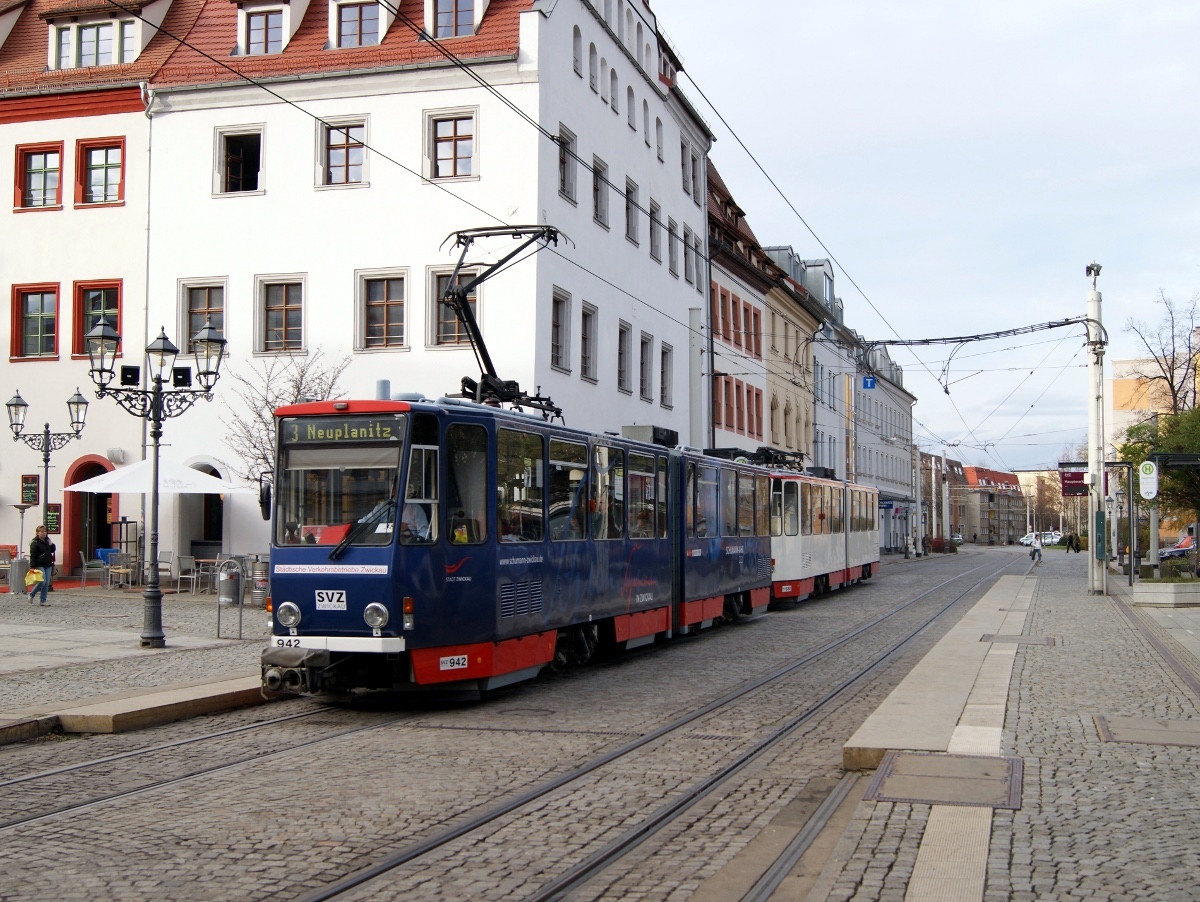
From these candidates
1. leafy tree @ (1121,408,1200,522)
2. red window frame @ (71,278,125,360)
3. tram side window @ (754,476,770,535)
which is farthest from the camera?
leafy tree @ (1121,408,1200,522)

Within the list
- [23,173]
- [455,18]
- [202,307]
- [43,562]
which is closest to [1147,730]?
[43,562]

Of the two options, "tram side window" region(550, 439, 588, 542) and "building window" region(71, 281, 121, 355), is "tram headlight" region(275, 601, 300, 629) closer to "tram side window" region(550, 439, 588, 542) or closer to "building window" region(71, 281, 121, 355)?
"tram side window" region(550, 439, 588, 542)

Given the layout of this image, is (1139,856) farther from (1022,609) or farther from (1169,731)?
(1022,609)

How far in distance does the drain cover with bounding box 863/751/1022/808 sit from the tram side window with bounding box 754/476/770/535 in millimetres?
15909

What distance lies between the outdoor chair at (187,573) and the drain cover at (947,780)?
72.7ft

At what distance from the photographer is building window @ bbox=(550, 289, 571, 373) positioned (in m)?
31.6

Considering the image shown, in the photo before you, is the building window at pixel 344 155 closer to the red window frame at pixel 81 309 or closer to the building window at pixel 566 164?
the building window at pixel 566 164

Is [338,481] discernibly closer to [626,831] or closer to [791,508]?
[626,831]

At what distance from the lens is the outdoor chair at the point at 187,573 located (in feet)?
92.9

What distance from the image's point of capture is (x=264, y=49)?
32.2 metres

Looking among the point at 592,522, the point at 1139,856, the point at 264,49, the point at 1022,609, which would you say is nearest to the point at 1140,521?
the point at 1022,609

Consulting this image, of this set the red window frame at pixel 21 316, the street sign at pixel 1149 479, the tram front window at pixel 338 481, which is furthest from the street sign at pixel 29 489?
the street sign at pixel 1149 479

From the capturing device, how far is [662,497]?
18.8 meters

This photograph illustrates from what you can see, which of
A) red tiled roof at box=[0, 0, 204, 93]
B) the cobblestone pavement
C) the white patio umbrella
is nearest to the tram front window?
the cobblestone pavement
